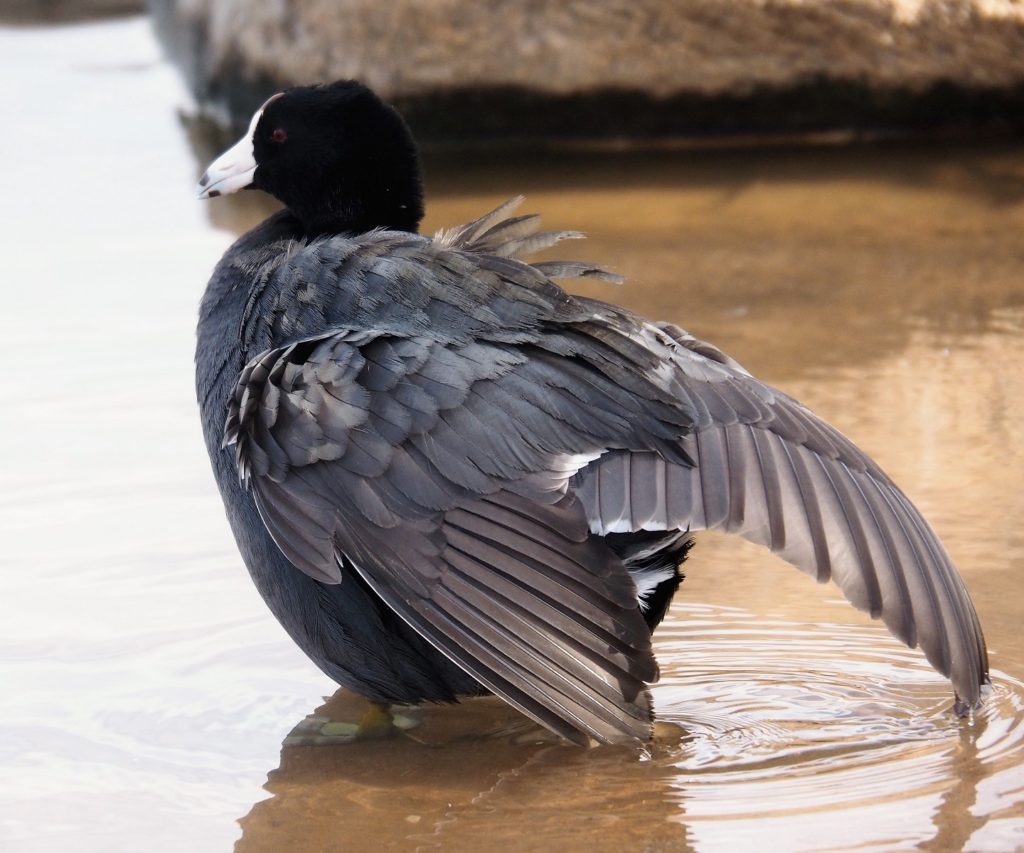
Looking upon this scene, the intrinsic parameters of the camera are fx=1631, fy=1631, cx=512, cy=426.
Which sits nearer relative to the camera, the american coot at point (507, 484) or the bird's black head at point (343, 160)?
the american coot at point (507, 484)

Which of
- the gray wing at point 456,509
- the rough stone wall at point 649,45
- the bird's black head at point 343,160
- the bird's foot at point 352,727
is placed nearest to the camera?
the gray wing at point 456,509

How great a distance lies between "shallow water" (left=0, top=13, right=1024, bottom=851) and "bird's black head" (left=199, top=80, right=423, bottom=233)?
821 mm

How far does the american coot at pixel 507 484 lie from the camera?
8.94 feet

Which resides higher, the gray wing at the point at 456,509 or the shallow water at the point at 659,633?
the gray wing at the point at 456,509

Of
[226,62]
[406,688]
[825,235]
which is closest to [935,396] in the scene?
[825,235]

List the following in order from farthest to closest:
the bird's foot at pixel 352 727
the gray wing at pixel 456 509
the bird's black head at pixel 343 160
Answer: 1. the bird's black head at pixel 343 160
2. the bird's foot at pixel 352 727
3. the gray wing at pixel 456 509

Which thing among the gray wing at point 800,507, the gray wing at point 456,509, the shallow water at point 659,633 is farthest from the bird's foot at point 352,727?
the gray wing at point 800,507

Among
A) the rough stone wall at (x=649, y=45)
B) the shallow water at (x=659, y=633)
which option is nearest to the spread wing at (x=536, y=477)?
the shallow water at (x=659, y=633)

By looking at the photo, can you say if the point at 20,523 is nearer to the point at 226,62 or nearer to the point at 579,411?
the point at 579,411

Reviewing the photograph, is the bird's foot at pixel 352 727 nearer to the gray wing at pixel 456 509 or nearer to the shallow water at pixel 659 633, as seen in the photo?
the shallow water at pixel 659 633

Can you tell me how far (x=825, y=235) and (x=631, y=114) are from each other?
150 centimetres

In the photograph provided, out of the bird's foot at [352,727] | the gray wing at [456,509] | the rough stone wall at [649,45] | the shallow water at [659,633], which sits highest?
the rough stone wall at [649,45]

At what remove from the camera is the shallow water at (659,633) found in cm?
276

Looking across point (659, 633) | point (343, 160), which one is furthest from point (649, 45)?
point (659, 633)
